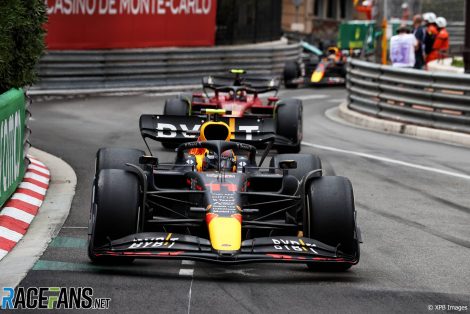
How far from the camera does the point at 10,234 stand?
34.4 ft

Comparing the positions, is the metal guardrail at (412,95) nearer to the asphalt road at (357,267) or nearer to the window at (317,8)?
the asphalt road at (357,267)

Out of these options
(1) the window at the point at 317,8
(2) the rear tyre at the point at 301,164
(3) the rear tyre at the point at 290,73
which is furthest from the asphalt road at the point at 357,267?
(1) the window at the point at 317,8

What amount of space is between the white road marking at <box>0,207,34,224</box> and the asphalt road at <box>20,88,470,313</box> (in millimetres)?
424

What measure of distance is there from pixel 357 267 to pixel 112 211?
1.99m

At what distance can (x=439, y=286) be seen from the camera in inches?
341

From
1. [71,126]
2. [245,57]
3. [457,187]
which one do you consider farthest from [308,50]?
[457,187]

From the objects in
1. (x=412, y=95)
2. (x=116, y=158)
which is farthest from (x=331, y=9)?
(x=116, y=158)

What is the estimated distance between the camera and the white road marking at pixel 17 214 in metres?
11.3

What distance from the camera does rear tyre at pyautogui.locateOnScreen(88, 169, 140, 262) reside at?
891 cm

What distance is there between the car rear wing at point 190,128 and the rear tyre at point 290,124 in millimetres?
5475

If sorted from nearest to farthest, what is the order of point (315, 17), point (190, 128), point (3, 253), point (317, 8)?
point (3, 253) < point (190, 128) < point (315, 17) < point (317, 8)

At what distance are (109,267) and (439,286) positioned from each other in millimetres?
2452

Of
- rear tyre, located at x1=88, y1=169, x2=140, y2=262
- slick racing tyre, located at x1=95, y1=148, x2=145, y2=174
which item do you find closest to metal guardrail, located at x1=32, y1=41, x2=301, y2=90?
slick racing tyre, located at x1=95, y1=148, x2=145, y2=174
